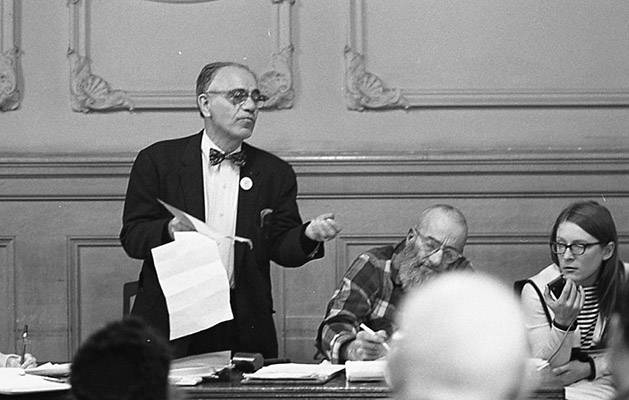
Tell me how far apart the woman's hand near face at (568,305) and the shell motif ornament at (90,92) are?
8.69 feet

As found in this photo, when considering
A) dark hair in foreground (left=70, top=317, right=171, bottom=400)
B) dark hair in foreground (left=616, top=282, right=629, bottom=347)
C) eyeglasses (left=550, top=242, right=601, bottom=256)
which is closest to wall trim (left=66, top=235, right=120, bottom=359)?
eyeglasses (left=550, top=242, right=601, bottom=256)

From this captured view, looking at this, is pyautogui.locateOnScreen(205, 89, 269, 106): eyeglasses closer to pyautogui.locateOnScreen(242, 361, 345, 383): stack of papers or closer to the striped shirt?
pyautogui.locateOnScreen(242, 361, 345, 383): stack of papers

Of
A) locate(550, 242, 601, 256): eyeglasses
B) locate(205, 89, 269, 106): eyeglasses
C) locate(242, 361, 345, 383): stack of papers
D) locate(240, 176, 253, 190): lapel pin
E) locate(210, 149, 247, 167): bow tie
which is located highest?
locate(205, 89, 269, 106): eyeglasses

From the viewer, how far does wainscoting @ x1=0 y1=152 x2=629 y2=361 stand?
6.05m

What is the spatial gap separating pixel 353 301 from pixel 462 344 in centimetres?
335

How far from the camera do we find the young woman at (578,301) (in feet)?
13.8

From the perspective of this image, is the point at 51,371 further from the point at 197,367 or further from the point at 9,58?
the point at 9,58

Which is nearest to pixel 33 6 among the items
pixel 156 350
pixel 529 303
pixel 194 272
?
pixel 194 272

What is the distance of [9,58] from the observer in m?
6.07

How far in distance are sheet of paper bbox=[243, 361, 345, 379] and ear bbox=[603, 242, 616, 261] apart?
1.26 meters

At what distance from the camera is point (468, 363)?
1195 millimetres

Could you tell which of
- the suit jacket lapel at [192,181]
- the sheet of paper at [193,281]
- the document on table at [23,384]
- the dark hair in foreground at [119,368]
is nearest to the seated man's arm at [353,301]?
the sheet of paper at [193,281]

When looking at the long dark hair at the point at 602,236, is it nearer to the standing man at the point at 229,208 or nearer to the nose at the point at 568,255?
the nose at the point at 568,255

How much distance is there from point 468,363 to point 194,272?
116 inches
